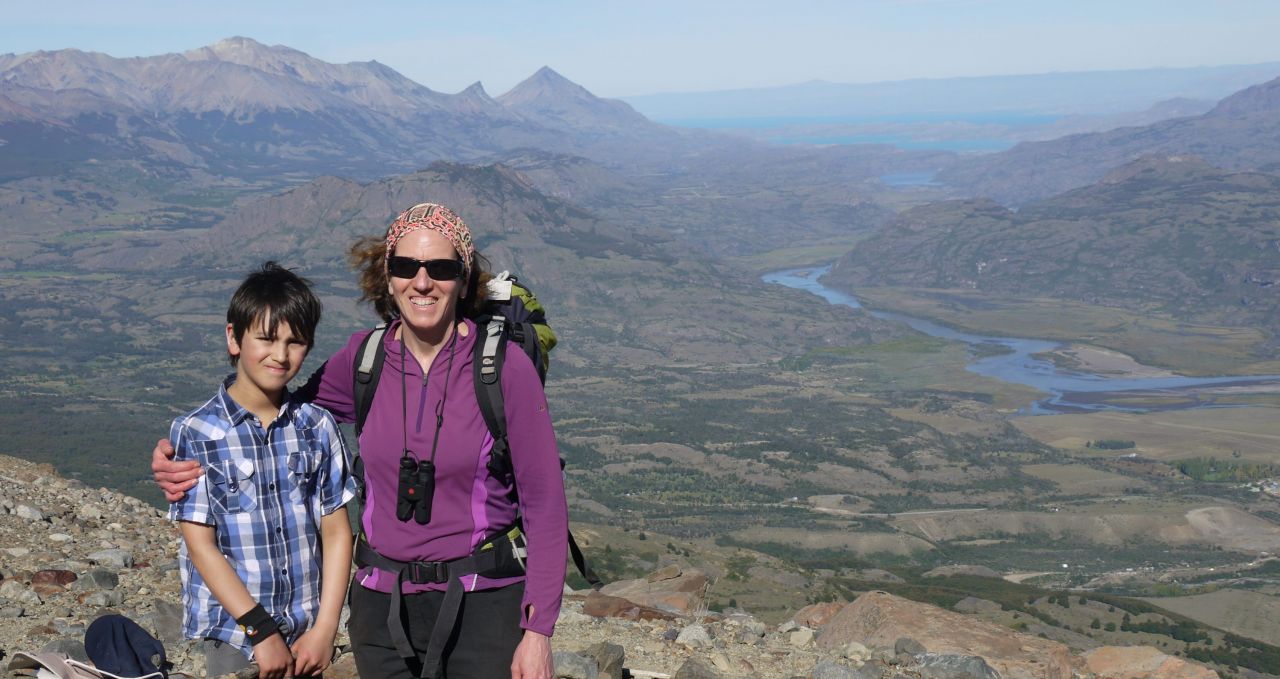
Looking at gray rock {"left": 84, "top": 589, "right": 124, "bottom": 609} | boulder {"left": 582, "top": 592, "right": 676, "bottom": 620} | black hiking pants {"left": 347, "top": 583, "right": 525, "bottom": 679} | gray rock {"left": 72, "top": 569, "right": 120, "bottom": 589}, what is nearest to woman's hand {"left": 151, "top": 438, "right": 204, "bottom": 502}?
black hiking pants {"left": 347, "top": 583, "right": 525, "bottom": 679}

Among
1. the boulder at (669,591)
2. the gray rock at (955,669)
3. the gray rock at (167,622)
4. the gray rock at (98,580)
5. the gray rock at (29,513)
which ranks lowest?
the boulder at (669,591)

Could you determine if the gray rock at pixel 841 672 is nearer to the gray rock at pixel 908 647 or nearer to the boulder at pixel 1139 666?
the gray rock at pixel 908 647

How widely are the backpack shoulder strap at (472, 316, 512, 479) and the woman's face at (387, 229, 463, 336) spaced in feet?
0.93

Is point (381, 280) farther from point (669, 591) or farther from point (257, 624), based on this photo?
point (669, 591)

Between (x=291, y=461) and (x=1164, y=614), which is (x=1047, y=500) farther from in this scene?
(x=291, y=461)

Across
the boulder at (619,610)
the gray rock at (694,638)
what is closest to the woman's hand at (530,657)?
the gray rock at (694,638)

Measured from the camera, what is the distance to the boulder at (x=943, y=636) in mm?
13430

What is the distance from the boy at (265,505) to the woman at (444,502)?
18 cm

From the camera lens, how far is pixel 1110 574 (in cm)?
10125

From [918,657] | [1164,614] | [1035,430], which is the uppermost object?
[918,657]

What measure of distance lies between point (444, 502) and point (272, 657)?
4.08ft

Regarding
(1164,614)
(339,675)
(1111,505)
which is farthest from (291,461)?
(1111,505)

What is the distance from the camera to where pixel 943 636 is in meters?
15.1

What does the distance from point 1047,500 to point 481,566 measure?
468ft
